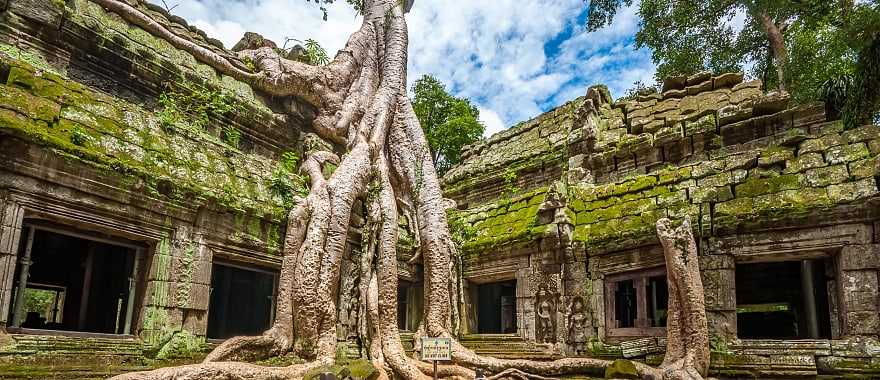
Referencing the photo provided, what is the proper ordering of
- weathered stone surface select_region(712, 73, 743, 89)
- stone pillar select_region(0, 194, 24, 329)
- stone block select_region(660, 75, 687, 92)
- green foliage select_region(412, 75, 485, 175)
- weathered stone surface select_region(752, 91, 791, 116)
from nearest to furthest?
stone pillar select_region(0, 194, 24, 329) → weathered stone surface select_region(752, 91, 791, 116) → weathered stone surface select_region(712, 73, 743, 89) → stone block select_region(660, 75, 687, 92) → green foliage select_region(412, 75, 485, 175)

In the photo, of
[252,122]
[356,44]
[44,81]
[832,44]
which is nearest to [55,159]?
[44,81]

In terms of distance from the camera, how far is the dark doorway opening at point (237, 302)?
361 inches

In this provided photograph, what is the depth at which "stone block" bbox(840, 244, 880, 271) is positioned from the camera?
618 centimetres

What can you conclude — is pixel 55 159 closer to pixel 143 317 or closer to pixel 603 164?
pixel 143 317

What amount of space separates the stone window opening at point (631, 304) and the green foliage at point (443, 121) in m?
11.3

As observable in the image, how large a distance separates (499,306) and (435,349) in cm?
614

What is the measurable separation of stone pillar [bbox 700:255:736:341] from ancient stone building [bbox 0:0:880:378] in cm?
3

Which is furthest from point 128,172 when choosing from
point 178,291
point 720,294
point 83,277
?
point 720,294

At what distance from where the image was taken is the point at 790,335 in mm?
10766

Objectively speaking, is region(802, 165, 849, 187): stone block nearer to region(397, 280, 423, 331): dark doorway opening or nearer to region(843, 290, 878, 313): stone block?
region(843, 290, 878, 313): stone block

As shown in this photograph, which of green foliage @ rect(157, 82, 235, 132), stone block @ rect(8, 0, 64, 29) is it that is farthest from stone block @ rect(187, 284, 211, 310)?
stone block @ rect(8, 0, 64, 29)

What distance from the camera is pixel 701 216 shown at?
24.1ft

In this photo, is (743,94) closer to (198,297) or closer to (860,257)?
(860,257)

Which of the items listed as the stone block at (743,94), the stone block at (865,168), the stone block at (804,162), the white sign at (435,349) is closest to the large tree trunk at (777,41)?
the stone block at (743,94)
